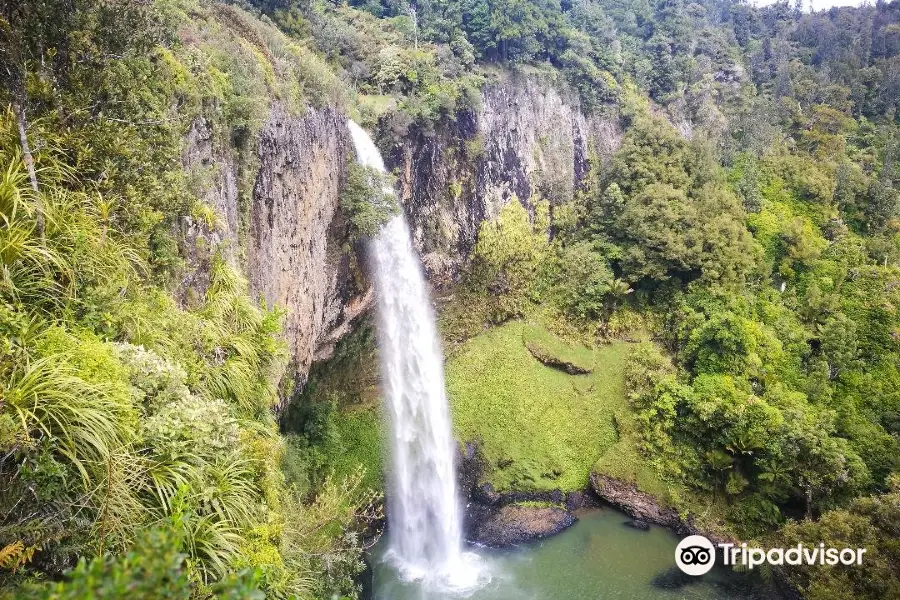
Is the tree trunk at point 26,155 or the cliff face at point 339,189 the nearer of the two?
the tree trunk at point 26,155

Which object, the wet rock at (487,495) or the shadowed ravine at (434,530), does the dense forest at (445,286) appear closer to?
the wet rock at (487,495)

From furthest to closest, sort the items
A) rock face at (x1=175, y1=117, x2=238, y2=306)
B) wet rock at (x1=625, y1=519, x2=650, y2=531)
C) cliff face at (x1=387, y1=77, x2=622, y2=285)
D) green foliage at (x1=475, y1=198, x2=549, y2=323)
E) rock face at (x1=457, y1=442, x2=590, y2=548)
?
green foliage at (x1=475, y1=198, x2=549, y2=323) < cliff face at (x1=387, y1=77, x2=622, y2=285) < wet rock at (x1=625, y1=519, x2=650, y2=531) < rock face at (x1=457, y1=442, x2=590, y2=548) < rock face at (x1=175, y1=117, x2=238, y2=306)

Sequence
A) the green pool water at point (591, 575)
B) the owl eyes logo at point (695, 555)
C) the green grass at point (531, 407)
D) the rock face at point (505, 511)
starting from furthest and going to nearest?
the green grass at point (531, 407)
the rock face at point (505, 511)
the owl eyes logo at point (695, 555)
the green pool water at point (591, 575)

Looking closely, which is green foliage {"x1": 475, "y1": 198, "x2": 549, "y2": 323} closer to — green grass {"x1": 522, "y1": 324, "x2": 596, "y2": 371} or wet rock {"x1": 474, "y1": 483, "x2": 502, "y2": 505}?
green grass {"x1": 522, "y1": 324, "x2": 596, "y2": 371}

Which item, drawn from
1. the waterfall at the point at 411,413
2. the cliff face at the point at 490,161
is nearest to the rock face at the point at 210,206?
the waterfall at the point at 411,413

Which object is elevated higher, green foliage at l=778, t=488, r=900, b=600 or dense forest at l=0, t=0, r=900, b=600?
dense forest at l=0, t=0, r=900, b=600

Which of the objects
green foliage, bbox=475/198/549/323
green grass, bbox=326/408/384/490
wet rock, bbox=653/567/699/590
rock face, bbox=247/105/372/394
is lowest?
wet rock, bbox=653/567/699/590

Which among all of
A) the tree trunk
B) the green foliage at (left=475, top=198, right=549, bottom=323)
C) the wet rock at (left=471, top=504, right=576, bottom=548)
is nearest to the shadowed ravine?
the wet rock at (left=471, top=504, right=576, bottom=548)
